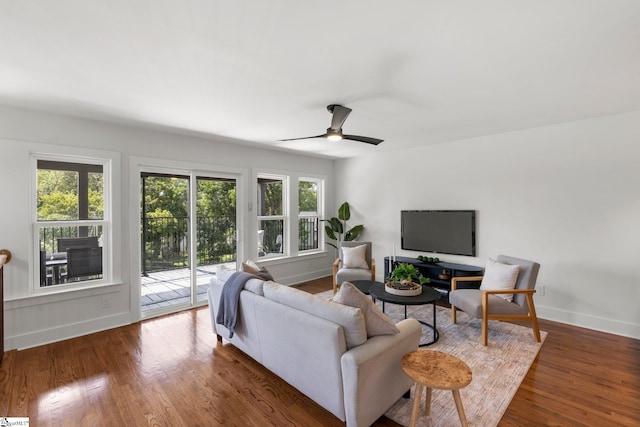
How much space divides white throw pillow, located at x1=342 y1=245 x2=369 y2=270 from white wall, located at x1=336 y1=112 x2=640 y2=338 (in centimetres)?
129

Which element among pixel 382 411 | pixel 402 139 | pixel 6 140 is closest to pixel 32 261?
pixel 6 140

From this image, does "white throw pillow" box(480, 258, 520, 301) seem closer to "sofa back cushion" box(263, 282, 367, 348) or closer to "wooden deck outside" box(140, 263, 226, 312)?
"sofa back cushion" box(263, 282, 367, 348)

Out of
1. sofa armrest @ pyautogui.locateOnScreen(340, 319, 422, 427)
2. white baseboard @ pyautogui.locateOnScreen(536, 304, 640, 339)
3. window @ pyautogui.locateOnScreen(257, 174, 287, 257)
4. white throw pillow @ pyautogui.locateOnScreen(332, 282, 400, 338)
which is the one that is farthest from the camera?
window @ pyautogui.locateOnScreen(257, 174, 287, 257)

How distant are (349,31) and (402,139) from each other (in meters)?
3.03

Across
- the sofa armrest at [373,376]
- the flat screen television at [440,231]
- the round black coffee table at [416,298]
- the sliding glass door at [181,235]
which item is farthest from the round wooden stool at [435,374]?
the sliding glass door at [181,235]

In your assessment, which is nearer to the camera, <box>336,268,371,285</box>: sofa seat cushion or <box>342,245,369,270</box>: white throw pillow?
<box>336,268,371,285</box>: sofa seat cushion

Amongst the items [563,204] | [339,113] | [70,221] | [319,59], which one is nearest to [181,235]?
[70,221]

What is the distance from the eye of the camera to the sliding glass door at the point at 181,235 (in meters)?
4.15

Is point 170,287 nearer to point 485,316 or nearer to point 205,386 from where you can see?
point 205,386

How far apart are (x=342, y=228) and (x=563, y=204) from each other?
11.7ft

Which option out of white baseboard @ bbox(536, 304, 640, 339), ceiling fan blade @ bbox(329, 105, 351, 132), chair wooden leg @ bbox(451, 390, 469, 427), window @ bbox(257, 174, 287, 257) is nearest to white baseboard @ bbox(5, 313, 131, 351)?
window @ bbox(257, 174, 287, 257)

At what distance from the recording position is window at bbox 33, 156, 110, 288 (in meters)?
3.32

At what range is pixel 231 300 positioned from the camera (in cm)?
277

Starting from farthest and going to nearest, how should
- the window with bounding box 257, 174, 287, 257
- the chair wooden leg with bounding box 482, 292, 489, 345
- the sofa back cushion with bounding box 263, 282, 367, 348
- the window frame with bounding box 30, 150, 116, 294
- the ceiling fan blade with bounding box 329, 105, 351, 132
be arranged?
the window with bounding box 257, 174, 287, 257 < the window frame with bounding box 30, 150, 116, 294 < the chair wooden leg with bounding box 482, 292, 489, 345 < the ceiling fan blade with bounding box 329, 105, 351, 132 < the sofa back cushion with bounding box 263, 282, 367, 348
